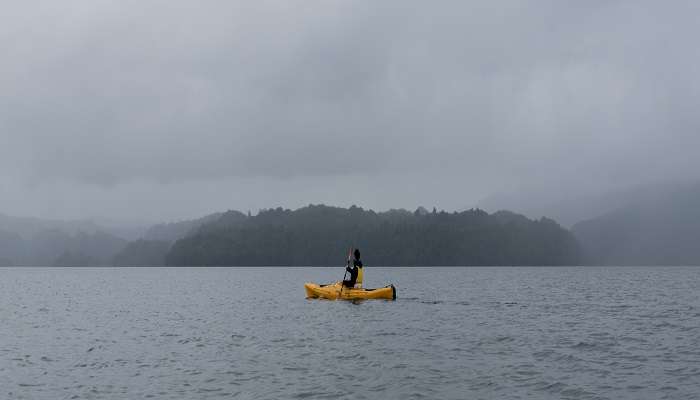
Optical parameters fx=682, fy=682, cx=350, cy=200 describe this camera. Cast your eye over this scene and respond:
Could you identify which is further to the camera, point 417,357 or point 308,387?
point 417,357

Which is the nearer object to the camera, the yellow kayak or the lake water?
the lake water

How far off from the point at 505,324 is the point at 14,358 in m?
31.0

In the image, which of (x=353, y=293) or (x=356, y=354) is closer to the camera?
(x=356, y=354)

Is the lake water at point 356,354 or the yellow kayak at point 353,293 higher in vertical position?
the yellow kayak at point 353,293

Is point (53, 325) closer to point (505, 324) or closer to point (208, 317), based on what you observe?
point (208, 317)

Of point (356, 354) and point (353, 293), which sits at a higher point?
point (353, 293)

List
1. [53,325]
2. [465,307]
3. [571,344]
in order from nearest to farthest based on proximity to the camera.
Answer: [571,344], [53,325], [465,307]

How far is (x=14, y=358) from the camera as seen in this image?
3394 cm

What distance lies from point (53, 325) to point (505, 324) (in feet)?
109

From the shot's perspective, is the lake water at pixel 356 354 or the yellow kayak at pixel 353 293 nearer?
the lake water at pixel 356 354

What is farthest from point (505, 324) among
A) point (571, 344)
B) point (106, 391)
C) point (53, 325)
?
point (53, 325)

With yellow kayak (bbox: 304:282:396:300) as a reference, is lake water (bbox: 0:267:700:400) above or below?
below

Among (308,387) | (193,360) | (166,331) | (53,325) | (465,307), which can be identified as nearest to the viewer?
(308,387)

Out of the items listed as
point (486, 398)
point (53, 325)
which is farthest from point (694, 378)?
point (53, 325)
